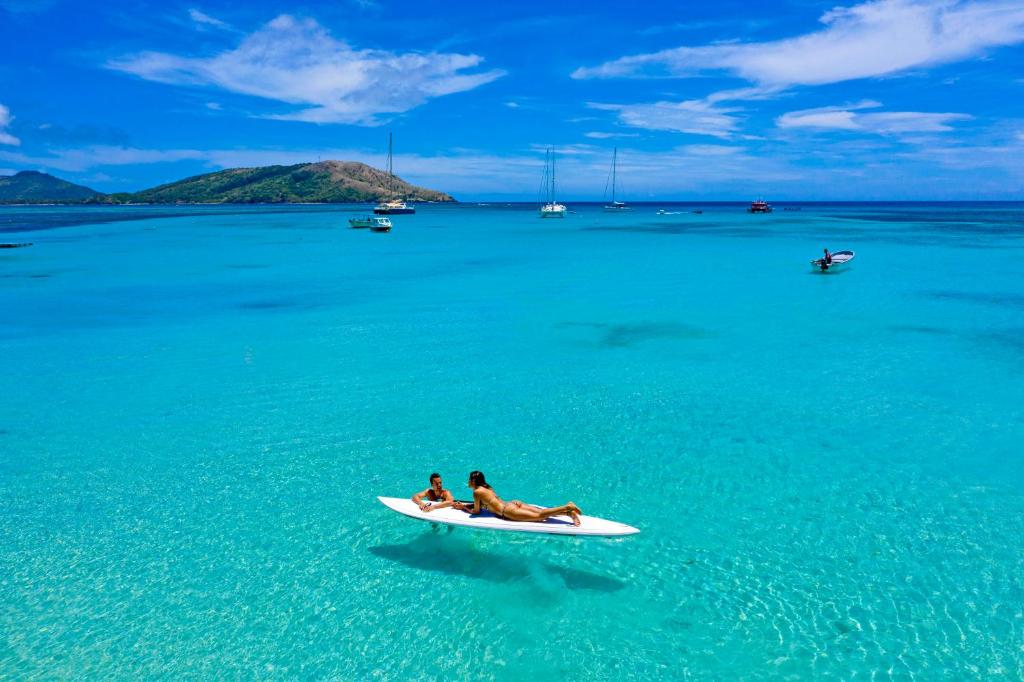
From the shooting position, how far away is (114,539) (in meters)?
13.6

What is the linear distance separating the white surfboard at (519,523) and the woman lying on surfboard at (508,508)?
0.10 m

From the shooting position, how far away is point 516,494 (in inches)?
613

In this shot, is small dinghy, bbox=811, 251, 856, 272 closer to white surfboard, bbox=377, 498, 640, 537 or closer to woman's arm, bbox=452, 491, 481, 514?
A: white surfboard, bbox=377, 498, 640, 537

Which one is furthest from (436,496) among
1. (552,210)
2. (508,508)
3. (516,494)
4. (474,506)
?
(552,210)

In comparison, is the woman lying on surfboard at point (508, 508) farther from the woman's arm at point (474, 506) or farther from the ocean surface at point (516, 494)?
the ocean surface at point (516, 494)

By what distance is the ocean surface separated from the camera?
418 inches

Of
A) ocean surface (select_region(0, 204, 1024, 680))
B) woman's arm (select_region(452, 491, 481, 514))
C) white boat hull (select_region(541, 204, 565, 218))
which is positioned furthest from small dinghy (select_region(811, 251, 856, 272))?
white boat hull (select_region(541, 204, 565, 218))

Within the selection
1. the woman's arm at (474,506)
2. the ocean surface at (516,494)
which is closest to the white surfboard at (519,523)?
the woman's arm at (474,506)

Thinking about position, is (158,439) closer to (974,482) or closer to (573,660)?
(573,660)

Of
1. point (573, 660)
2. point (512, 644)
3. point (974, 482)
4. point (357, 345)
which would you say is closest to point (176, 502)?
point (512, 644)

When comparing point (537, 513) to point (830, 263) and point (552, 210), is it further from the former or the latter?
point (552, 210)

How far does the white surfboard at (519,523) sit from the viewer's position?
12.3 m

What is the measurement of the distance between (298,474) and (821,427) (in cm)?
1582

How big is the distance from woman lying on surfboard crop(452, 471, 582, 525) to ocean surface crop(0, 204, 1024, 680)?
0.79 meters
